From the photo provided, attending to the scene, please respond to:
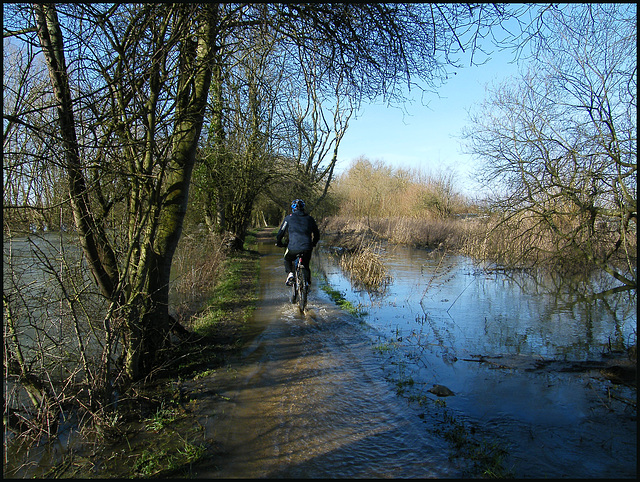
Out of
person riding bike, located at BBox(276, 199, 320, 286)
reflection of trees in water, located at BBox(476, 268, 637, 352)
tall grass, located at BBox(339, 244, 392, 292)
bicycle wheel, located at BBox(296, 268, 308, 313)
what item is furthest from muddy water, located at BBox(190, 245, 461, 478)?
tall grass, located at BBox(339, 244, 392, 292)

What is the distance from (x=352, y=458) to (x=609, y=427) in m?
2.55

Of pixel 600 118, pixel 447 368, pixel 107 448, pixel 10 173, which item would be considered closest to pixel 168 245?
pixel 10 173

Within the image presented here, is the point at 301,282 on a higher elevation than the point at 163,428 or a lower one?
higher

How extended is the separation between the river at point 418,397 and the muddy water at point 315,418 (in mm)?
14

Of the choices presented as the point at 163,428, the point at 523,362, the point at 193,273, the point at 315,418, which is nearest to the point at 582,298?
the point at 523,362

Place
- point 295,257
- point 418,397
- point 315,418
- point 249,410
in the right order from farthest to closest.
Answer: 1. point 295,257
2. point 418,397
3. point 249,410
4. point 315,418

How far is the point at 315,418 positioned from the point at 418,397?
1168 mm

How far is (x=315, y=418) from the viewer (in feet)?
13.3

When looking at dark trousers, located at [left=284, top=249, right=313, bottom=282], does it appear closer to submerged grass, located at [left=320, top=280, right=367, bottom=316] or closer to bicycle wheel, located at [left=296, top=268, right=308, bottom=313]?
bicycle wheel, located at [left=296, top=268, right=308, bottom=313]

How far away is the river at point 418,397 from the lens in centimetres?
337

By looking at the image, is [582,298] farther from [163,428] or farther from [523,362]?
[163,428]

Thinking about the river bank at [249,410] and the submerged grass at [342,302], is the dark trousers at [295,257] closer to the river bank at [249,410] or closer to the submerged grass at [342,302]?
the submerged grass at [342,302]

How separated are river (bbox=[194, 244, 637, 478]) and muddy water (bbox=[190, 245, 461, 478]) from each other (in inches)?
0.5

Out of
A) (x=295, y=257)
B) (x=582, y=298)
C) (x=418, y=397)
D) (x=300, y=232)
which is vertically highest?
(x=300, y=232)
